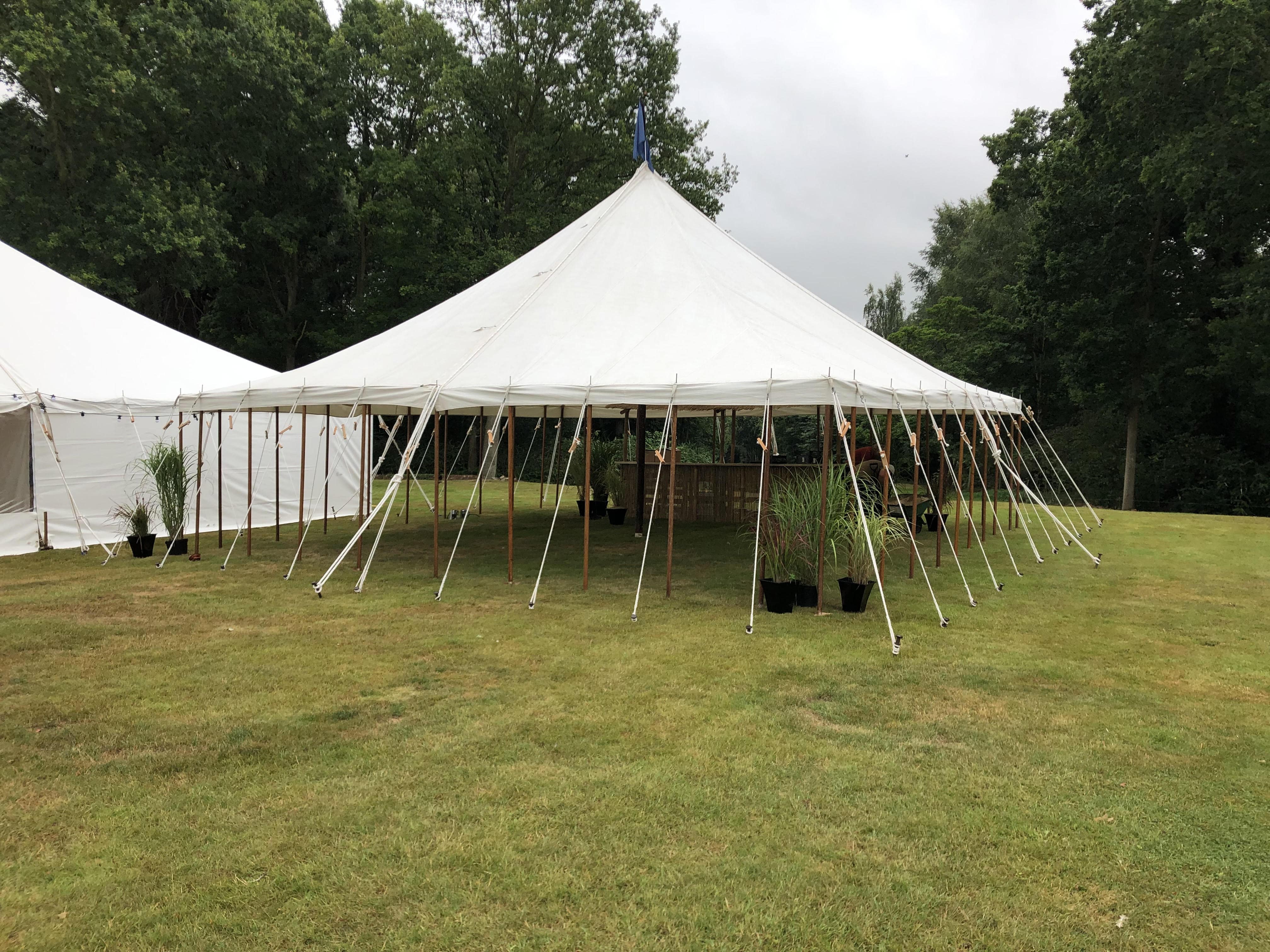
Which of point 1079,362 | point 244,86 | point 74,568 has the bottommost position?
point 74,568

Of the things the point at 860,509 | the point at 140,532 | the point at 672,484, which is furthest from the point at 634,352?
the point at 140,532

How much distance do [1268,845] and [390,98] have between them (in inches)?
995

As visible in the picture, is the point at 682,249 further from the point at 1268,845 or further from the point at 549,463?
the point at 549,463

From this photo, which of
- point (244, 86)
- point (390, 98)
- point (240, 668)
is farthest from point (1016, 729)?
point (390, 98)

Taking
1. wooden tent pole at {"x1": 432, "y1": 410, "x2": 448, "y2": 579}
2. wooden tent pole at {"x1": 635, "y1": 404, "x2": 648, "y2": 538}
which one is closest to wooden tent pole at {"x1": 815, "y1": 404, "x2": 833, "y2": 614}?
wooden tent pole at {"x1": 432, "y1": 410, "x2": 448, "y2": 579}

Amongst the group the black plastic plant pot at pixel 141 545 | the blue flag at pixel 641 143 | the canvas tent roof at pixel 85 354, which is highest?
the blue flag at pixel 641 143

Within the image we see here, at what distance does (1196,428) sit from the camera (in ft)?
65.0

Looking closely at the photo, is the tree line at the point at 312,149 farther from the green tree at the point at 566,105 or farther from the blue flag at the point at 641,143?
the blue flag at the point at 641,143

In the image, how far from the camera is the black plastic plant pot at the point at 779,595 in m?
6.31

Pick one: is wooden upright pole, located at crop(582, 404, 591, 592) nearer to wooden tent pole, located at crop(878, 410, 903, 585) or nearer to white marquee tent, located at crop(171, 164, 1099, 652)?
white marquee tent, located at crop(171, 164, 1099, 652)

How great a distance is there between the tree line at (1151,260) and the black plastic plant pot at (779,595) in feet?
43.1

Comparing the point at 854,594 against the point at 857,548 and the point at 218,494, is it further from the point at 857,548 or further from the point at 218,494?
the point at 218,494

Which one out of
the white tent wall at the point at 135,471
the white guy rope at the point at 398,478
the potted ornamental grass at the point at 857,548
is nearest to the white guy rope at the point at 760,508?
the potted ornamental grass at the point at 857,548

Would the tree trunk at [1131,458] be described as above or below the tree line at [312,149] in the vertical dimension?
below
